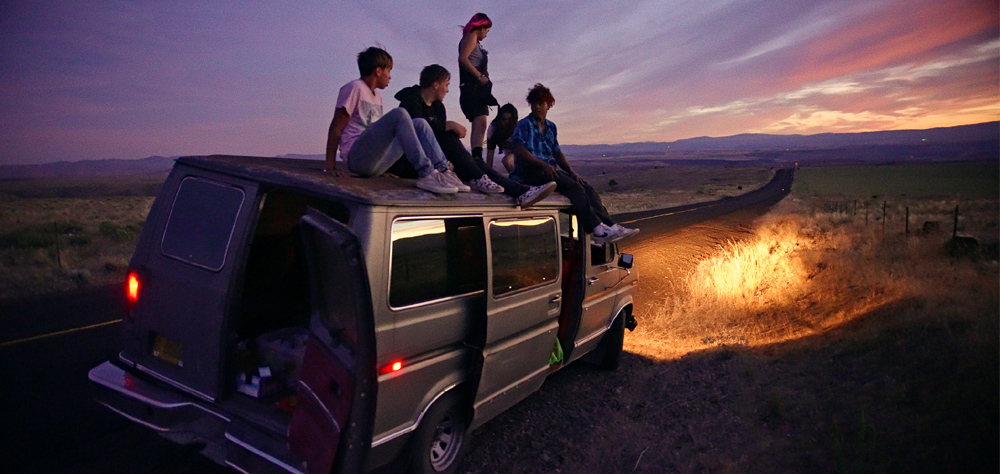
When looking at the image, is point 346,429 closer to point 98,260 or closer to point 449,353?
point 449,353

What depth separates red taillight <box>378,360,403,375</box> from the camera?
2924 millimetres

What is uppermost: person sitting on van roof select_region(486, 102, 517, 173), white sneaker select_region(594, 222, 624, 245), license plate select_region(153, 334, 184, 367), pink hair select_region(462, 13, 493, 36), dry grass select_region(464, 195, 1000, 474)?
pink hair select_region(462, 13, 493, 36)

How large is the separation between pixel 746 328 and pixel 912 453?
4534 millimetres

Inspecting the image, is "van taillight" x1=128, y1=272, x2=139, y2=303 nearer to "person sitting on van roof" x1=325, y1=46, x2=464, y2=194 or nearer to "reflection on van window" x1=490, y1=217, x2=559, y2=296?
"person sitting on van roof" x1=325, y1=46, x2=464, y2=194

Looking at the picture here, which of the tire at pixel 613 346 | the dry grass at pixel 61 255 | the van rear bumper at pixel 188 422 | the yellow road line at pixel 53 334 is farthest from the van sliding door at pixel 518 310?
the dry grass at pixel 61 255

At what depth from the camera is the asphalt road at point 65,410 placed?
151 inches

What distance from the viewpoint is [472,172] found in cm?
461

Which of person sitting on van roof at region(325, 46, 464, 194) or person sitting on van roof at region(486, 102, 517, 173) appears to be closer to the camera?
person sitting on van roof at region(325, 46, 464, 194)

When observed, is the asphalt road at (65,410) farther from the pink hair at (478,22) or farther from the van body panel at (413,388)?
the pink hair at (478,22)

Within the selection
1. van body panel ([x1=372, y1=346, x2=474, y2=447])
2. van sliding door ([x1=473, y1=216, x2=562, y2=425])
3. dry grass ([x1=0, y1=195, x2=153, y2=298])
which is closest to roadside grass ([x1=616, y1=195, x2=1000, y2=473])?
van sliding door ([x1=473, y1=216, x2=562, y2=425])

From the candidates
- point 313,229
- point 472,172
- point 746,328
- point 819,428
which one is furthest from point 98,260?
point 819,428

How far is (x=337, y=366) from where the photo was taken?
273cm

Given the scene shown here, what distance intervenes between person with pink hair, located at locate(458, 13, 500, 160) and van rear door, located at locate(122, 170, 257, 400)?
9.99ft

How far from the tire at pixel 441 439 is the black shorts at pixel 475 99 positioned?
3863 mm
